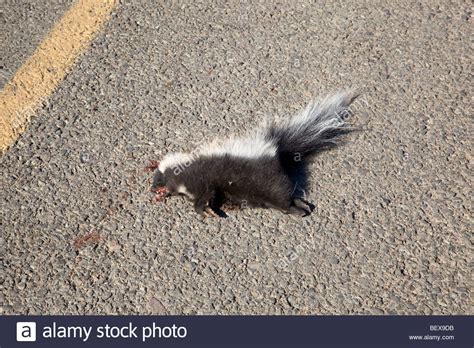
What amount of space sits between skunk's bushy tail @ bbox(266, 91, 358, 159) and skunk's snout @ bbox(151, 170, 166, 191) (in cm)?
68

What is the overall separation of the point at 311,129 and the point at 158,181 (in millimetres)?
965

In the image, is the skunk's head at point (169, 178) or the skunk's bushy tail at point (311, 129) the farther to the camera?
the skunk's bushy tail at point (311, 129)

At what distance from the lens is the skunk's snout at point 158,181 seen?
3.92m

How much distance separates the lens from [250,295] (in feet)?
11.1

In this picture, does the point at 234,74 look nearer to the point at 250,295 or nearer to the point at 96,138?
the point at 96,138

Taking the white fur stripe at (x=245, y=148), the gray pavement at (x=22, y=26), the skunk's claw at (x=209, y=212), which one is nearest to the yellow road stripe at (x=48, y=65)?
the gray pavement at (x=22, y=26)

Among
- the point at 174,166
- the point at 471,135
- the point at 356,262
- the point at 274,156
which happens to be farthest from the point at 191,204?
the point at 471,135

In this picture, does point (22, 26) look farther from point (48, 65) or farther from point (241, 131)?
point (241, 131)

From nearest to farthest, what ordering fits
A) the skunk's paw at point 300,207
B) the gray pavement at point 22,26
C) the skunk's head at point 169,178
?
the skunk's paw at point 300,207 → the skunk's head at point 169,178 → the gray pavement at point 22,26

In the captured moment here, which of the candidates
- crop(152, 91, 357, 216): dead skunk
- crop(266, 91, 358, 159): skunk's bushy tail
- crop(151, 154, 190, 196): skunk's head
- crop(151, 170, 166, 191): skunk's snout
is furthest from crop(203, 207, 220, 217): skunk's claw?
crop(266, 91, 358, 159): skunk's bushy tail

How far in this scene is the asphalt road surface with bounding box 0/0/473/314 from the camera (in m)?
3.43

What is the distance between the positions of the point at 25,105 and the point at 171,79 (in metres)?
0.97

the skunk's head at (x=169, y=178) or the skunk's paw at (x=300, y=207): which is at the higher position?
the skunk's paw at (x=300, y=207)

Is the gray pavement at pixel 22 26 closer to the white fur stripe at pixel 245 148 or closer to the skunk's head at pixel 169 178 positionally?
the skunk's head at pixel 169 178
